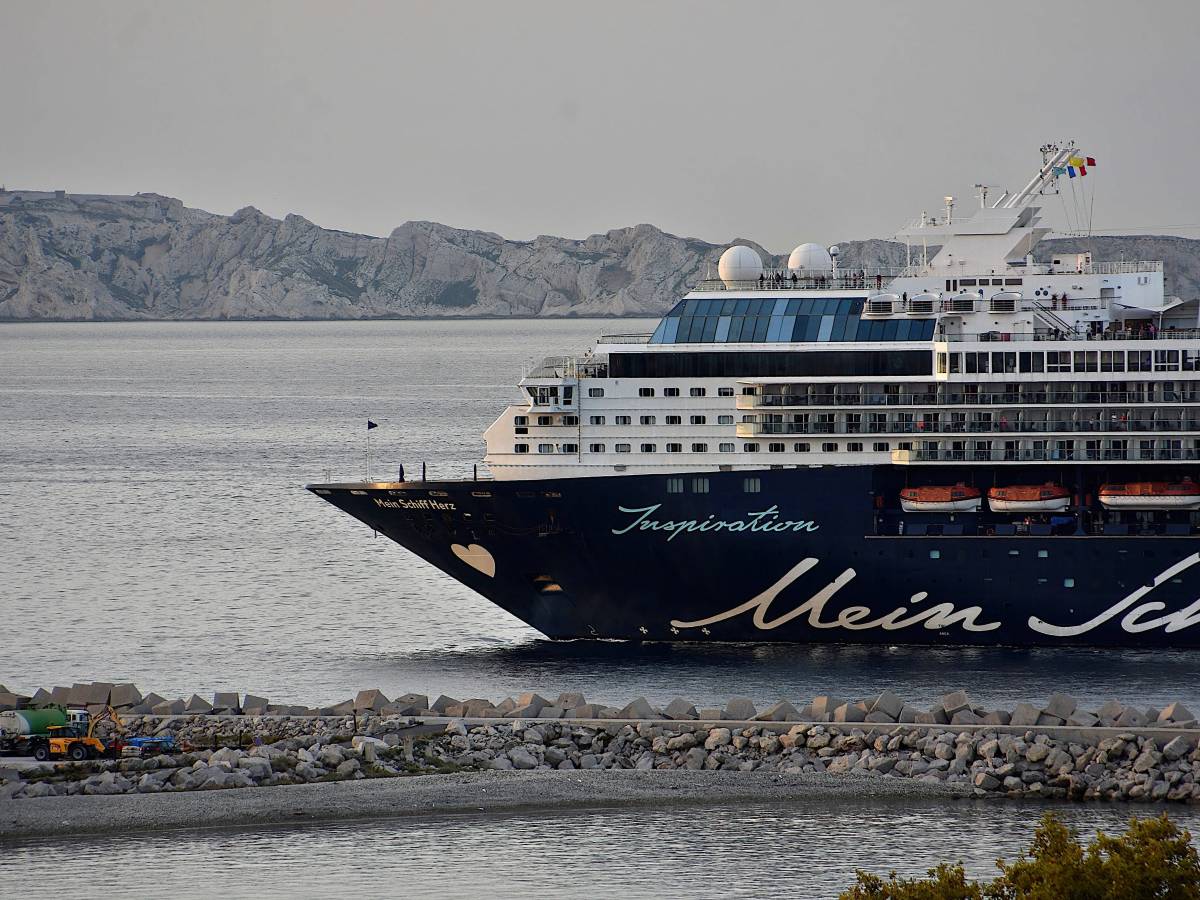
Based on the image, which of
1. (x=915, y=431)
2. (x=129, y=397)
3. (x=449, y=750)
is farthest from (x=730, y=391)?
(x=129, y=397)

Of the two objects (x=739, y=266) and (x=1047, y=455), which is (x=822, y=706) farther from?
(x=739, y=266)

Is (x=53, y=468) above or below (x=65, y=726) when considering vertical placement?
above

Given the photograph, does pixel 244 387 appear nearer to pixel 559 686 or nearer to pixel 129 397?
pixel 129 397

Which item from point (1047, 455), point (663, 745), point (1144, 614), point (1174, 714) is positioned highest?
point (1047, 455)

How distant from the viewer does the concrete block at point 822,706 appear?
3353 centimetres

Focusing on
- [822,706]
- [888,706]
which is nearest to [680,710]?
[822,706]

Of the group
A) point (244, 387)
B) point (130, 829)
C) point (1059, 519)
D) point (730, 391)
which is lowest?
point (130, 829)

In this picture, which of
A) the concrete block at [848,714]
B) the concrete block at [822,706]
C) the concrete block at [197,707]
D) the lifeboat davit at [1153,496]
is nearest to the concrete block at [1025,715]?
the concrete block at [848,714]

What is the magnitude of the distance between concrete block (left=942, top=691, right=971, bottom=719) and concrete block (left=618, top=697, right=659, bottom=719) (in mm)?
4787

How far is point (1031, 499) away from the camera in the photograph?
129 feet

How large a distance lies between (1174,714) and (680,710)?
26.3 feet

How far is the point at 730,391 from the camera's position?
40500mm

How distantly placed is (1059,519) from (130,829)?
752 inches

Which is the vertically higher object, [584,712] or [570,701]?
[570,701]
